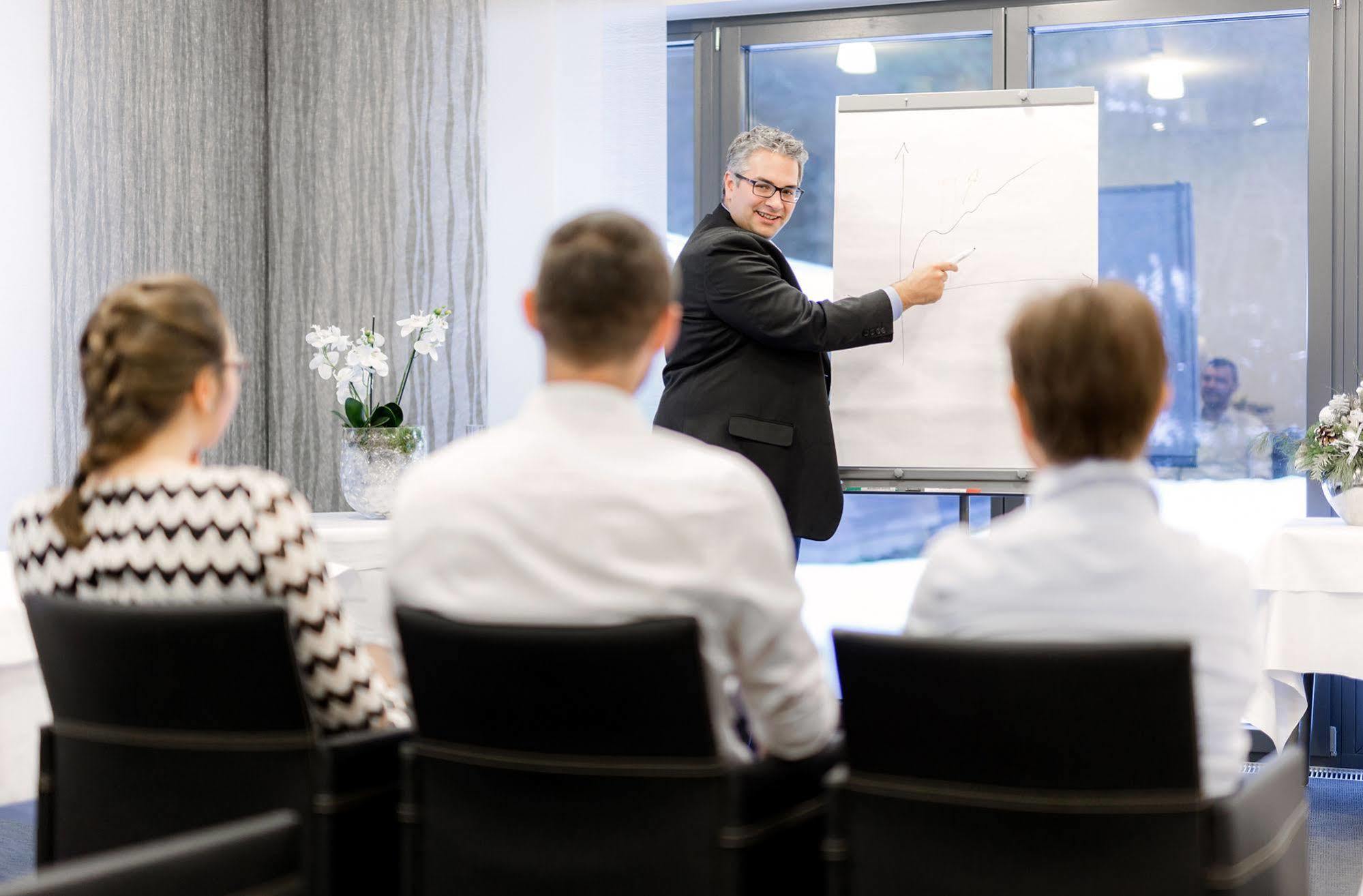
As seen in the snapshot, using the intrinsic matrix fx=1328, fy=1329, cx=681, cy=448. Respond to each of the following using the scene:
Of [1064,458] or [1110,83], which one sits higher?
[1110,83]

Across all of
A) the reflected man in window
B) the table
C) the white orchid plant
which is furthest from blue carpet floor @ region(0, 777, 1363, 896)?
the white orchid plant

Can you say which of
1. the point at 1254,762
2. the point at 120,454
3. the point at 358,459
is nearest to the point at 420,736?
the point at 120,454

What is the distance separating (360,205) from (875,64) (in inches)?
67.2

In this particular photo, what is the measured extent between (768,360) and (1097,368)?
6.68ft

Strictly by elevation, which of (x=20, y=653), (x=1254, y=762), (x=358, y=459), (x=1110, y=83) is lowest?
(x=1254, y=762)

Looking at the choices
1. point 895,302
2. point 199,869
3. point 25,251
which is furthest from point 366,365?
point 199,869

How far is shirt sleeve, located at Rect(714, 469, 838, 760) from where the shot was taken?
1.28 meters

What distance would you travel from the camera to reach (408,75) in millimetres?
4254

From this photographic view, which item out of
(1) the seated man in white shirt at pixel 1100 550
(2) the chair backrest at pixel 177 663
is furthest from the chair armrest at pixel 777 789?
(2) the chair backrest at pixel 177 663

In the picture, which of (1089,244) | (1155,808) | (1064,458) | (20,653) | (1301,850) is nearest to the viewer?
(1155,808)

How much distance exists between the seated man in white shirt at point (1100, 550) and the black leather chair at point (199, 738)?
0.65 m

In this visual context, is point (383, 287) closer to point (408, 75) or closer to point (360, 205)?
point (360, 205)

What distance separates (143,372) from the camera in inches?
57.7

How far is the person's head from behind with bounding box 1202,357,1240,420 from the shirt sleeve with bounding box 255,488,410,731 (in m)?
3.02
